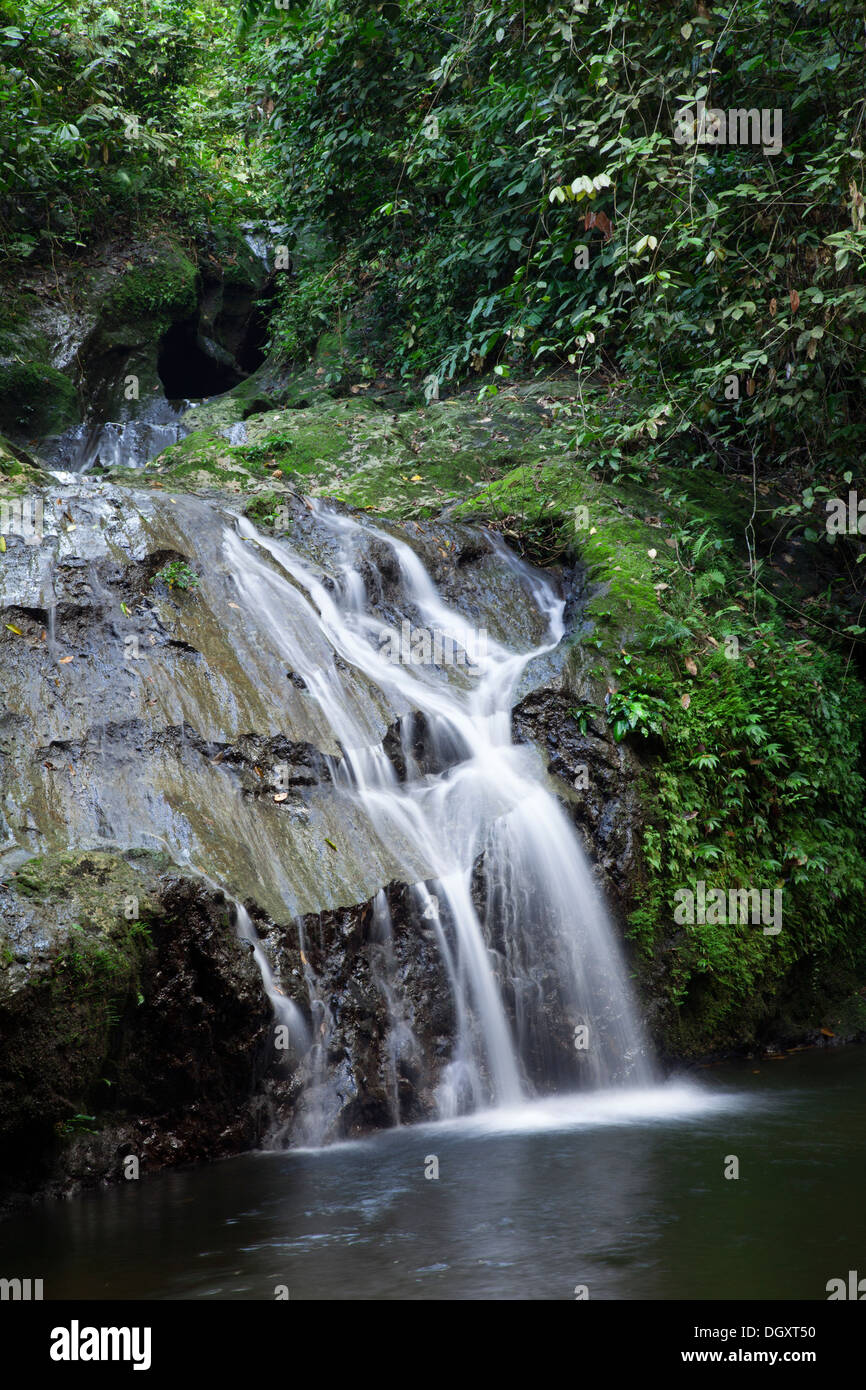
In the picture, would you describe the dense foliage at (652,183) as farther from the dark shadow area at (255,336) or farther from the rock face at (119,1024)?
the rock face at (119,1024)

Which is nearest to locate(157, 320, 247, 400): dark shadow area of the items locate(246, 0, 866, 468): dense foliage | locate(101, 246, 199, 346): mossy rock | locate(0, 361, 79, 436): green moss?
locate(101, 246, 199, 346): mossy rock

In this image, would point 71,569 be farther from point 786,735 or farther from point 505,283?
point 505,283

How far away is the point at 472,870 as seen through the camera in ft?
20.9

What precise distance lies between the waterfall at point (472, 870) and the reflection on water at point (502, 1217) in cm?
47

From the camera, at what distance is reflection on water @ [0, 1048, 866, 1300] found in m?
3.68

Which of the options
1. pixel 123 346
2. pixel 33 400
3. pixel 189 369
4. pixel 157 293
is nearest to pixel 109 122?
pixel 157 293

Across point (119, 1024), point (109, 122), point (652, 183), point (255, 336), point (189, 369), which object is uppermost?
point (109, 122)

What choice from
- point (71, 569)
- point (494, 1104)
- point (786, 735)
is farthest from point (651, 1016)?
point (71, 569)

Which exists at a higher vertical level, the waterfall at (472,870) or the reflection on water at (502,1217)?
the waterfall at (472,870)

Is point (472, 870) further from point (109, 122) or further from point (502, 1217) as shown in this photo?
point (109, 122)

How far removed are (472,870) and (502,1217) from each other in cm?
236

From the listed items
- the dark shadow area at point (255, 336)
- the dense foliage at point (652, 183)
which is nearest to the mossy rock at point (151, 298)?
the dark shadow area at point (255, 336)

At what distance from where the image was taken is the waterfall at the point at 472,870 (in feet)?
19.9

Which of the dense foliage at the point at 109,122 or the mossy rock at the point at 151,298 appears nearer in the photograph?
the dense foliage at the point at 109,122
